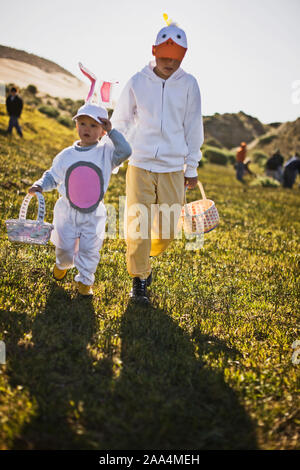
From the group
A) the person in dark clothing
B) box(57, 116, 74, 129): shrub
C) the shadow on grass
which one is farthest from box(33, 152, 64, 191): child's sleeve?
box(57, 116, 74, 129): shrub

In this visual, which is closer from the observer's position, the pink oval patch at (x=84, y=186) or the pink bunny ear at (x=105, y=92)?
the pink oval patch at (x=84, y=186)

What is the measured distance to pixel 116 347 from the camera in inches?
136

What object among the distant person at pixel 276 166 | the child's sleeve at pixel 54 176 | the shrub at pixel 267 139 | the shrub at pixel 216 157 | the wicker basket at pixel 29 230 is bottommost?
the wicker basket at pixel 29 230

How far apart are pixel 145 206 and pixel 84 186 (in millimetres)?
749

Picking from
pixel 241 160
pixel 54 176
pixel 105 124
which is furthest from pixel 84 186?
pixel 241 160

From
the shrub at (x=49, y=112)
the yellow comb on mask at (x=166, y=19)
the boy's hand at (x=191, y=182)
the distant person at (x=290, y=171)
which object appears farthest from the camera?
the shrub at (x=49, y=112)

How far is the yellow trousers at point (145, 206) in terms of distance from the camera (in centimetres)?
434

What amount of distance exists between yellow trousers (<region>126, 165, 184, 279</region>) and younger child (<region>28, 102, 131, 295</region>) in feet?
1.14

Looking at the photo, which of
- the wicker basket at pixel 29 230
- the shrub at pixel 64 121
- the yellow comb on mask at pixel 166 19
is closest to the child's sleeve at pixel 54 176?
the wicker basket at pixel 29 230

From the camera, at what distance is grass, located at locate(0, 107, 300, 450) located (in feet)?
8.49

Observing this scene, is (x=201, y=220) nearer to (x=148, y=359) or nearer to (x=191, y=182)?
(x=191, y=182)

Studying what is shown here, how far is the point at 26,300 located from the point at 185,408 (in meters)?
1.95

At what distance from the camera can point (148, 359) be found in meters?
3.32

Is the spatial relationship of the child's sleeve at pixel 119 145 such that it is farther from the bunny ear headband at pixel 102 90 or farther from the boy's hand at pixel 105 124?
the bunny ear headband at pixel 102 90
